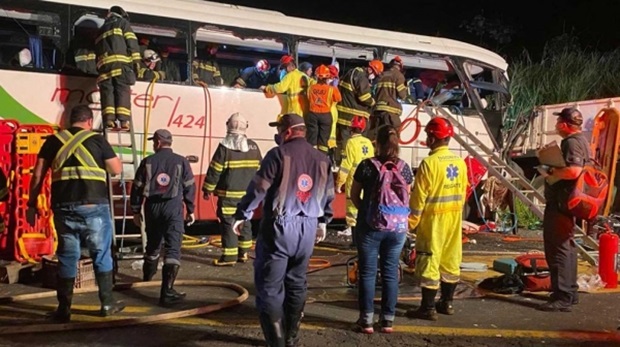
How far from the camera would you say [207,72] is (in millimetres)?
9539

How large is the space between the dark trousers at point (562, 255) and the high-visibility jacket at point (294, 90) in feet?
15.7

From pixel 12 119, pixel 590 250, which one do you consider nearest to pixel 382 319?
pixel 590 250

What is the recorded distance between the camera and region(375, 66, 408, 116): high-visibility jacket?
10.2m

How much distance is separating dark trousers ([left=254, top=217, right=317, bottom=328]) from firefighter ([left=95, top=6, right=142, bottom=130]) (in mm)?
4286

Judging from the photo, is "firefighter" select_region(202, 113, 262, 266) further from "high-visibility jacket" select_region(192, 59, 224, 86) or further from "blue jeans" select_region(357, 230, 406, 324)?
"blue jeans" select_region(357, 230, 406, 324)

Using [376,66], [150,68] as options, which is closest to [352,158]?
[376,66]

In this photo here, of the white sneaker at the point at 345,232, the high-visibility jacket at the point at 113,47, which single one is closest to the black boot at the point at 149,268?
the high-visibility jacket at the point at 113,47

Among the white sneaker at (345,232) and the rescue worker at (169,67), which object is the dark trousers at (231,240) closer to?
the rescue worker at (169,67)

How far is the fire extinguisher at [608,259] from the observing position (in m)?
6.70

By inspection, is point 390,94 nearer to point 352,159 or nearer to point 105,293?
point 352,159

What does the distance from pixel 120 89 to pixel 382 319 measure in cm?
468

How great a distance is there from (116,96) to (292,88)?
2795 mm

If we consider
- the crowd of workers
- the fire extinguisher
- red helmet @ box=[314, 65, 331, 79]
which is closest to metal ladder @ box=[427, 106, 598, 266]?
the fire extinguisher

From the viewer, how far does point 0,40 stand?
8.01 m
